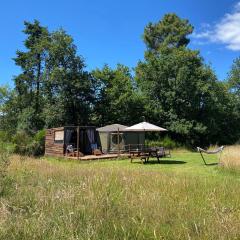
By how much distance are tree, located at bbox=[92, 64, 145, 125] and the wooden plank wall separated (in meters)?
7.38

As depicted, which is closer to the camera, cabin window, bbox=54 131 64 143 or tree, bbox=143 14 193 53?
cabin window, bbox=54 131 64 143

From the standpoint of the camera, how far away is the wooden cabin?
26.8 metres

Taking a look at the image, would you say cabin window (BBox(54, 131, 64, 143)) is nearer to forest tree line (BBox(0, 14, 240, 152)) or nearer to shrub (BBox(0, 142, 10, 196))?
forest tree line (BBox(0, 14, 240, 152))

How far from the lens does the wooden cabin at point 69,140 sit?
2675 centimetres

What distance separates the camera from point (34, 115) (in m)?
35.1

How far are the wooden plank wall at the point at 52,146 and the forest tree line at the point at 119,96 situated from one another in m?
4.57

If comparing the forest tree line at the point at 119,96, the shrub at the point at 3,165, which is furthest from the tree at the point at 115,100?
the shrub at the point at 3,165

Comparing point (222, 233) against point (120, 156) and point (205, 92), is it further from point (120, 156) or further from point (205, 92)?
point (205, 92)

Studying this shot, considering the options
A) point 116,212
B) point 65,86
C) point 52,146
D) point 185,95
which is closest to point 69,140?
point 52,146

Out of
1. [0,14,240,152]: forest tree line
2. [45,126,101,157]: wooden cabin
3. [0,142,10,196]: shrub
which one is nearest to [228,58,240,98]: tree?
[0,14,240,152]: forest tree line

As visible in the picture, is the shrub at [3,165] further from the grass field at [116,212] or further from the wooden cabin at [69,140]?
the wooden cabin at [69,140]

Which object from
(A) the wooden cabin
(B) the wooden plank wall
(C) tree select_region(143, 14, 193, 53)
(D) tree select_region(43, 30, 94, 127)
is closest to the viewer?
(A) the wooden cabin

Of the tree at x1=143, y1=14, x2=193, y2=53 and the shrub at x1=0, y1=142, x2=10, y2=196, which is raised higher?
the tree at x1=143, y1=14, x2=193, y2=53

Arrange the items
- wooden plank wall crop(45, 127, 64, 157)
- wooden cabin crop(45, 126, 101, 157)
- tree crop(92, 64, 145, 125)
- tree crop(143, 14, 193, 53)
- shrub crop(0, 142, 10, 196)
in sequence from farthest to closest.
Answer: tree crop(143, 14, 193, 53)
tree crop(92, 64, 145, 125)
wooden plank wall crop(45, 127, 64, 157)
wooden cabin crop(45, 126, 101, 157)
shrub crop(0, 142, 10, 196)
